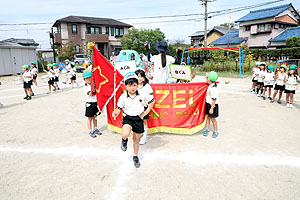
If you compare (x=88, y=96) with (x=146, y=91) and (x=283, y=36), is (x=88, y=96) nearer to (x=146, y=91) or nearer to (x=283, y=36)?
(x=146, y=91)

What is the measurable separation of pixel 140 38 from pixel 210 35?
1780 centimetres

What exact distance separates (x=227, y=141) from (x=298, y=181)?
163 cm

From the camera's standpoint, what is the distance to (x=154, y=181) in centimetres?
315

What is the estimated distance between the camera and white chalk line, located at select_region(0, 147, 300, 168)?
3.70 metres

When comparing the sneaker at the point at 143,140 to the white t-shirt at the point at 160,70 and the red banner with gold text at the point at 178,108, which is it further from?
the white t-shirt at the point at 160,70

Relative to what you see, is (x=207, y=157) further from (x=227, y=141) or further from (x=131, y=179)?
(x=131, y=179)

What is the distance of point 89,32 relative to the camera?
38969 mm

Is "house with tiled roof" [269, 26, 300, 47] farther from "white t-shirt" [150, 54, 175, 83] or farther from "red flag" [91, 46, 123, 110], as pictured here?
"red flag" [91, 46, 123, 110]

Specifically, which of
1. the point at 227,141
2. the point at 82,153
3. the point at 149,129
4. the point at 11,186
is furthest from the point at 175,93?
the point at 11,186

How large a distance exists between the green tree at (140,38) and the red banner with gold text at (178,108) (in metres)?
29.9

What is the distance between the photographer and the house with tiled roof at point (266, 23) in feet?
96.9

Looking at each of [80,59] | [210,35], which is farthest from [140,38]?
[210,35]

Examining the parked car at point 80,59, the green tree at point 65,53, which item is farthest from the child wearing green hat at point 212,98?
the green tree at point 65,53

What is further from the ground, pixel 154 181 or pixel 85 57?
pixel 85 57
